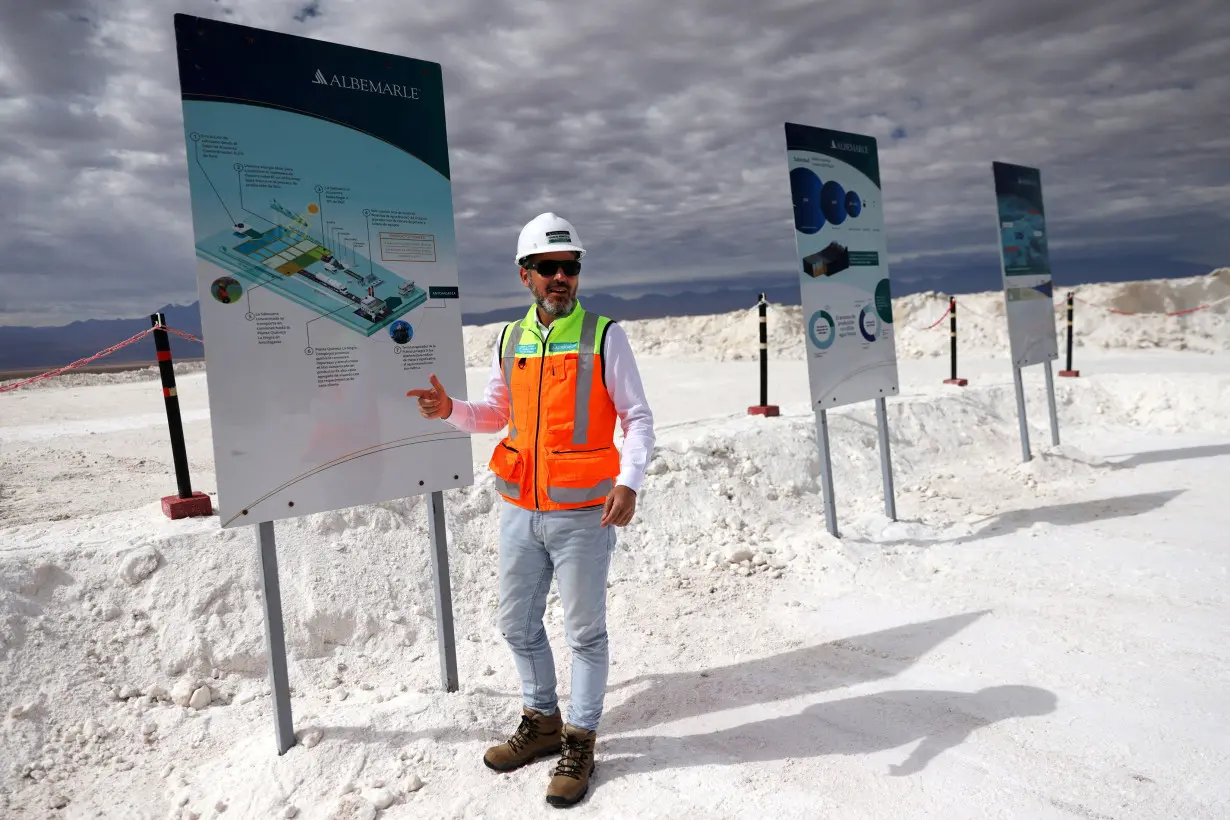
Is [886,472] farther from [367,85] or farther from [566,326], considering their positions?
[367,85]

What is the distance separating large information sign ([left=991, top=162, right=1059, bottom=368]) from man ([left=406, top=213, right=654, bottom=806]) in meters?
7.03

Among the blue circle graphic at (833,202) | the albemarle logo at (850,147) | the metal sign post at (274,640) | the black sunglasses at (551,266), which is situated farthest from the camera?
the albemarle logo at (850,147)

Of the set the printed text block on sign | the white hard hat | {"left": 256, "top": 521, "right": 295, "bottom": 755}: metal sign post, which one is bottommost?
{"left": 256, "top": 521, "right": 295, "bottom": 755}: metal sign post

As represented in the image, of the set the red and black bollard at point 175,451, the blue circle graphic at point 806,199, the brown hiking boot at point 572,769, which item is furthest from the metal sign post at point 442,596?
the blue circle graphic at point 806,199

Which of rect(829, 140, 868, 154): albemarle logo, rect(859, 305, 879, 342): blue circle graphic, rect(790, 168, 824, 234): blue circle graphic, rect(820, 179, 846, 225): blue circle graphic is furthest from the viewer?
rect(859, 305, 879, 342): blue circle graphic

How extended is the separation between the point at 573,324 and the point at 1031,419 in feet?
34.8

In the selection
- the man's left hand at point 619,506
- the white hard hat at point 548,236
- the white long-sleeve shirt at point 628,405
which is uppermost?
the white hard hat at point 548,236

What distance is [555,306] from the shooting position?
3.12 m

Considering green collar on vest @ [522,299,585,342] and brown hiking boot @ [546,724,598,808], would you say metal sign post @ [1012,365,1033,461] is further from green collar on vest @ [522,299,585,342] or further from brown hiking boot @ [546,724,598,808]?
brown hiking boot @ [546,724,598,808]

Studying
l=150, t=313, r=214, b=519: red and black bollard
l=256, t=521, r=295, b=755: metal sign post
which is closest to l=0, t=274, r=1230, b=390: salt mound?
l=150, t=313, r=214, b=519: red and black bollard

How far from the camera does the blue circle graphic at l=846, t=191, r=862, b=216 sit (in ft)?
21.0

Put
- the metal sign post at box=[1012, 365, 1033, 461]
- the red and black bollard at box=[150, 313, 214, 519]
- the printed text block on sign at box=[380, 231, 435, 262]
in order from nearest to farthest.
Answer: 1. the printed text block on sign at box=[380, 231, 435, 262]
2. the red and black bollard at box=[150, 313, 214, 519]
3. the metal sign post at box=[1012, 365, 1033, 461]

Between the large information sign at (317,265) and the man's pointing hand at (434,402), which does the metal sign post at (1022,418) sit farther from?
the man's pointing hand at (434,402)

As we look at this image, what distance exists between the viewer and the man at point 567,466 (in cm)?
302
